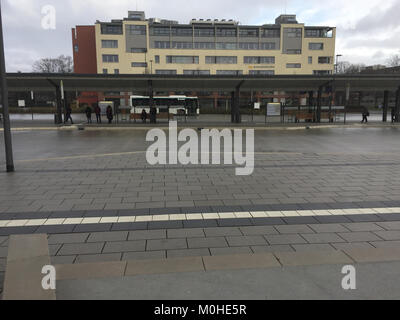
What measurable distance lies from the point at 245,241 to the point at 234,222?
2.36 ft

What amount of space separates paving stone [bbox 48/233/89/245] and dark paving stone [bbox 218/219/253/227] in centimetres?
189

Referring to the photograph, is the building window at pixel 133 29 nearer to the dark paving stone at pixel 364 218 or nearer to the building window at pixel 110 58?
the building window at pixel 110 58

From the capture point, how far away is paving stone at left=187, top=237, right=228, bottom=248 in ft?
13.6

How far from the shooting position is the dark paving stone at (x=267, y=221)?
490cm

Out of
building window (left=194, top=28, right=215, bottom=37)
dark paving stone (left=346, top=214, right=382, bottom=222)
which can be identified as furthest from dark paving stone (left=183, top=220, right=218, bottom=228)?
building window (left=194, top=28, right=215, bottom=37)

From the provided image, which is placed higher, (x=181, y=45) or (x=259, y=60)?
(x=181, y=45)

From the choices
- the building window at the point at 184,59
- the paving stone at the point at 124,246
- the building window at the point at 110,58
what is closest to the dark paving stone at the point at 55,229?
the paving stone at the point at 124,246

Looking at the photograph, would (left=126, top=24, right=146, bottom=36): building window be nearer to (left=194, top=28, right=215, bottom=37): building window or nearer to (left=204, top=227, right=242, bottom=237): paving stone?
(left=194, top=28, right=215, bottom=37): building window

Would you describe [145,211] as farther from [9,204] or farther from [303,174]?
[303,174]

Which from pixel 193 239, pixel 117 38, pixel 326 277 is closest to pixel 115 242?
pixel 193 239

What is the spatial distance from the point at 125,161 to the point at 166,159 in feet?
4.10

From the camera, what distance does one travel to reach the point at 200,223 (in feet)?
16.2

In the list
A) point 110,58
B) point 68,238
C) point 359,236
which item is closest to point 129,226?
point 68,238

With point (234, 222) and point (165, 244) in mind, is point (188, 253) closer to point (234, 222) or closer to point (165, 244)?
point (165, 244)
